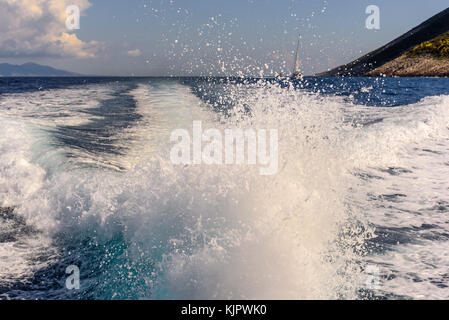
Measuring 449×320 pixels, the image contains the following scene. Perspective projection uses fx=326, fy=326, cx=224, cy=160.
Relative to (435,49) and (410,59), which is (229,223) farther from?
(435,49)

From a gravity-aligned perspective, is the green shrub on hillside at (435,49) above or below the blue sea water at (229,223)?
above

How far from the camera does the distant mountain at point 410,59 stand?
2519 inches

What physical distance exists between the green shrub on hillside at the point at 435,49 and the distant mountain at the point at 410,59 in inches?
30.4

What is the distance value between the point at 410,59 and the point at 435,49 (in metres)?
4.68

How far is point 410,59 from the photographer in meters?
69.4

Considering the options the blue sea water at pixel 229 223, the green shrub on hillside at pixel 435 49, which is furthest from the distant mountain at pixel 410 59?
the blue sea water at pixel 229 223

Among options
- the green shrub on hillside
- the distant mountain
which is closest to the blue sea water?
the distant mountain

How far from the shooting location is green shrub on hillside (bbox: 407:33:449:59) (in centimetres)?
6450

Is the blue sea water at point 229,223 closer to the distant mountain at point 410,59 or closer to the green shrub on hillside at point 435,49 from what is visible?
the distant mountain at point 410,59

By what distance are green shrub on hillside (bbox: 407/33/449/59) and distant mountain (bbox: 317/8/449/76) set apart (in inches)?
30.4

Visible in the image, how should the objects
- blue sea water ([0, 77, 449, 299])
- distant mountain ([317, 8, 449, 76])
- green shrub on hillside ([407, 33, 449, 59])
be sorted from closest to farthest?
blue sea water ([0, 77, 449, 299]) < distant mountain ([317, 8, 449, 76]) < green shrub on hillside ([407, 33, 449, 59])

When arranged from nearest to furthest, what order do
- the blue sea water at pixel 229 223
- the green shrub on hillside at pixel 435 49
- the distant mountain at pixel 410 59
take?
1. the blue sea water at pixel 229 223
2. the distant mountain at pixel 410 59
3. the green shrub on hillside at pixel 435 49

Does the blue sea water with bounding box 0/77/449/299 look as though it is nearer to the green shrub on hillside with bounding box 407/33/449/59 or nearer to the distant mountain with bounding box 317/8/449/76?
the distant mountain with bounding box 317/8/449/76

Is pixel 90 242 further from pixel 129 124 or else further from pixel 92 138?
pixel 129 124
